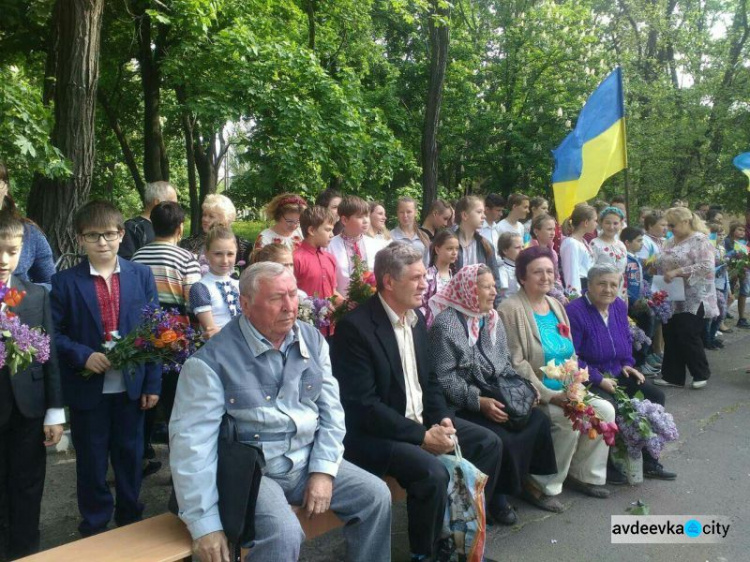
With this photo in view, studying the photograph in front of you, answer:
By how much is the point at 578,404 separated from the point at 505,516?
92cm

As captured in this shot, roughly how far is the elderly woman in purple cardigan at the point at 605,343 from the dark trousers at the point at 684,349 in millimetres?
2525

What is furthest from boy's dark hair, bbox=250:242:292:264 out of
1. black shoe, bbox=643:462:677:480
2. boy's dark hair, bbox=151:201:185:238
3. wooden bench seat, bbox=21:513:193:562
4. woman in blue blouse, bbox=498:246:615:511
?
black shoe, bbox=643:462:677:480

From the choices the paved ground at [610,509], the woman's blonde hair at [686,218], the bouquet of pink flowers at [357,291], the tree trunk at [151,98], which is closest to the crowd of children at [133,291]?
the bouquet of pink flowers at [357,291]

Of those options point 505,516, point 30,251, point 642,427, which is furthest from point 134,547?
point 642,427

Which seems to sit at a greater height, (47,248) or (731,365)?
(47,248)

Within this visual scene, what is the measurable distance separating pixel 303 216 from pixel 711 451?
4030 mm

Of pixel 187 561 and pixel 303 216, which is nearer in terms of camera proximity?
pixel 187 561

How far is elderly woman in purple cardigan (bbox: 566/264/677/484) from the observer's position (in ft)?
16.5

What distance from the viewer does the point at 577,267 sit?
7199mm

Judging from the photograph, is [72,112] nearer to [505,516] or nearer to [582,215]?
[505,516]

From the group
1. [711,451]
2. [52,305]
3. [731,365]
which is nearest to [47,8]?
[52,305]

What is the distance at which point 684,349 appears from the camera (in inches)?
294

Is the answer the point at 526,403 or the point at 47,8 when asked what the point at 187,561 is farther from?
the point at 47,8

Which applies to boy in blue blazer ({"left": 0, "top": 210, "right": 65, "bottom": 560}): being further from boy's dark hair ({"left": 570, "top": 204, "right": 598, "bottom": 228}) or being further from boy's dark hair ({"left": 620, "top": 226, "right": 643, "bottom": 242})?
boy's dark hair ({"left": 620, "top": 226, "right": 643, "bottom": 242})
